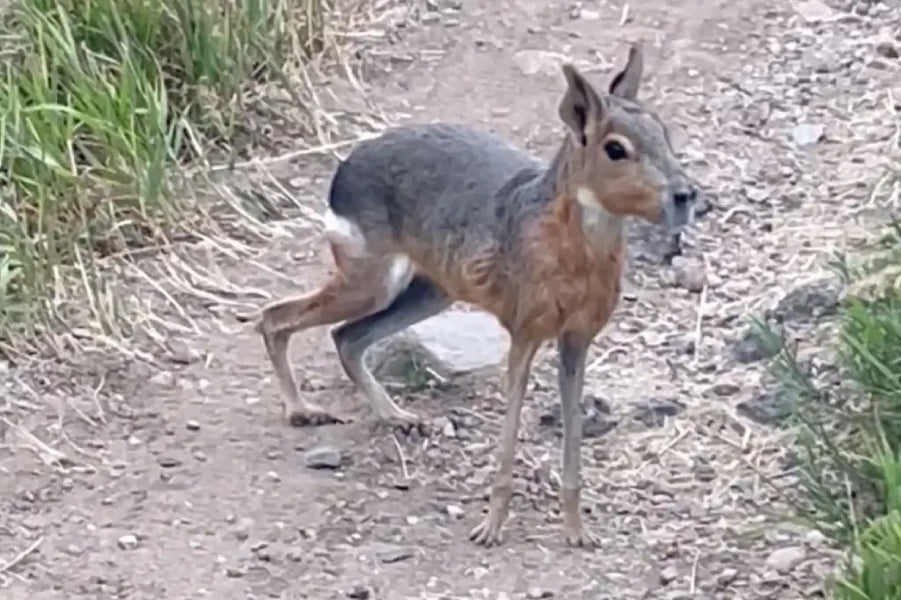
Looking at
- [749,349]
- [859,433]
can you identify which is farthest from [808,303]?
[859,433]

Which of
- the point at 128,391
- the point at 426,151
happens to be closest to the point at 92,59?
the point at 128,391

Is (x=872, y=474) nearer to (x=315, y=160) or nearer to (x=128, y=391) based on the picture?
(x=128, y=391)

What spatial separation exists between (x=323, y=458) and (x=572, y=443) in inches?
28.6

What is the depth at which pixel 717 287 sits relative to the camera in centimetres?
582

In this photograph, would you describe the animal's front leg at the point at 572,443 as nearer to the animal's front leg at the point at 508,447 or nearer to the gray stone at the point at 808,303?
the animal's front leg at the point at 508,447

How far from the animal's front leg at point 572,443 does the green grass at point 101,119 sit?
1.74m

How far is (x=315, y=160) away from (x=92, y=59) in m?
0.82

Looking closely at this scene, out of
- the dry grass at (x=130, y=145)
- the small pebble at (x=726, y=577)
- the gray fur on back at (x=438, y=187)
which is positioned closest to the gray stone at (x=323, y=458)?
the gray fur on back at (x=438, y=187)

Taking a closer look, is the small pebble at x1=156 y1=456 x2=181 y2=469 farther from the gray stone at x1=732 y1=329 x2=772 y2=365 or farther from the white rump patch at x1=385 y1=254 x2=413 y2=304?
the gray stone at x1=732 y1=329 x2=772 y2=365

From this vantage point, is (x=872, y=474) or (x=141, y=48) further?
(x=141, y=48)

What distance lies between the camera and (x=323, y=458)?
16.4ft

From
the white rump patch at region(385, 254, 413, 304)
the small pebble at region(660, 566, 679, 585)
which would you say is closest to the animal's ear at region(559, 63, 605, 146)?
the white rump patch at region(385, 254, 413, 304)

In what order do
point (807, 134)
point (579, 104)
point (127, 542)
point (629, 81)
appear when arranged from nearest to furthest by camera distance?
point (579, 104), point (629, 81), point (127, 542), point (807, 134)

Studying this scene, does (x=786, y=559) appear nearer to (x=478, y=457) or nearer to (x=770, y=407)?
(x=770, y=407)
